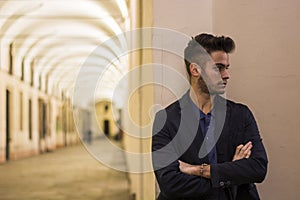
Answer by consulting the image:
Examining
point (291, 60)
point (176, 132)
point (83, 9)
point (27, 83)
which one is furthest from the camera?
point (27, 83)

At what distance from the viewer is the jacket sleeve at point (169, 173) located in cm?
200

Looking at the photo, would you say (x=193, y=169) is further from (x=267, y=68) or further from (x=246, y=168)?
(x=267, y=68)

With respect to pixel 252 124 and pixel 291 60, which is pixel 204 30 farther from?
pixel 252 124

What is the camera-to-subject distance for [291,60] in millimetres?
2660

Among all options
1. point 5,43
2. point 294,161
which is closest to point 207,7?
point 294,161

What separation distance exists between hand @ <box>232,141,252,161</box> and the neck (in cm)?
21

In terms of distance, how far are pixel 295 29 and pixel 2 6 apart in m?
11.4

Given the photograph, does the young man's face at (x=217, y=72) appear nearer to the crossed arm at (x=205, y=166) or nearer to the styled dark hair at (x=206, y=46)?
the styled dark hair at (x=206, y=46)

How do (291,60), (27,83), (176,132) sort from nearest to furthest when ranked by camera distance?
(176,132), (291,60), (27,83)

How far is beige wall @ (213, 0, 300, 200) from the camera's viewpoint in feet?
8.73

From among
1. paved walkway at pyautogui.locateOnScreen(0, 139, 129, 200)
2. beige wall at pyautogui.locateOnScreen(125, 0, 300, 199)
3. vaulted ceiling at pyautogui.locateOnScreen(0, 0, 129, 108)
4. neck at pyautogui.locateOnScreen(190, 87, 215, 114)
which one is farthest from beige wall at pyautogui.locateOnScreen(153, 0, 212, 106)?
paved walkway at pyautogui.locateOnScreen(0, 139, 129, 200)

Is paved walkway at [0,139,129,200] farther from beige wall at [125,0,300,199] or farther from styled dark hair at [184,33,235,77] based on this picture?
styled dark hair at [184,33,235,77]

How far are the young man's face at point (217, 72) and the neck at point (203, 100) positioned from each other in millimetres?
68

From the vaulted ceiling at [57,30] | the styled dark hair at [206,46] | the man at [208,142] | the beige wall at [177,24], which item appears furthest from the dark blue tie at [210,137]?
the vaulted ceiling at [57,30]
